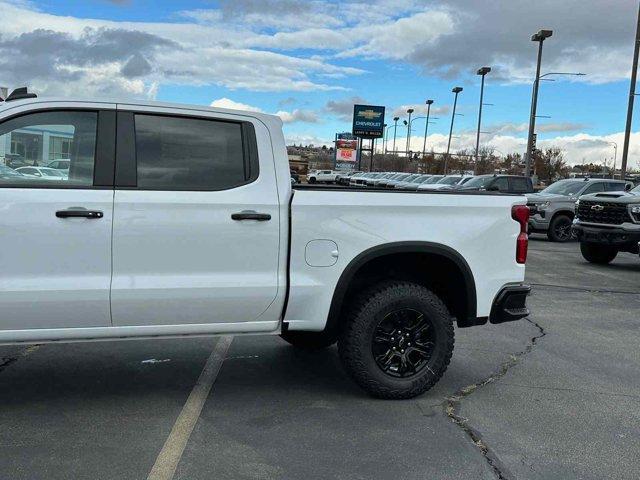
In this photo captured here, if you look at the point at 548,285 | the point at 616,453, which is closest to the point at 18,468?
the point at 616,453

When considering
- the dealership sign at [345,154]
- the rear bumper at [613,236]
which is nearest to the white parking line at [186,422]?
the rear bumper at [613,236]

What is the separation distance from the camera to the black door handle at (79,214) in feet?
12.5

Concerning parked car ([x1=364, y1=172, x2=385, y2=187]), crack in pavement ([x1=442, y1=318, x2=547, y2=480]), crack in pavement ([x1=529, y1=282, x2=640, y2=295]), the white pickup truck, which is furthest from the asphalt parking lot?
parked car ([x1=364, y1=172, x2=385, y2=187])

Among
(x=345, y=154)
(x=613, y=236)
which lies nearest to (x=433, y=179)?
(x=613, y=236)

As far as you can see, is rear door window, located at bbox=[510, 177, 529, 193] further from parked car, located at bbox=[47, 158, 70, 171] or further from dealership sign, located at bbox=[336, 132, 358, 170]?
dealership sign, located at bbox=[336, 132, 358, 170]

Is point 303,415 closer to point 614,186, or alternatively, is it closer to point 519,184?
point 614,186

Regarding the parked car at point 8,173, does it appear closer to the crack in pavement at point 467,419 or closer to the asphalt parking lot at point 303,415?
the asphalt parking lot at point 303,415

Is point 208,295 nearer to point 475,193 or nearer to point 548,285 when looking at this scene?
point 475,193

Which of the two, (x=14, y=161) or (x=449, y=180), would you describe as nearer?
(x=14, y=161)

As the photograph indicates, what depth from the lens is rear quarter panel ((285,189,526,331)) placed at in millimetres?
4320

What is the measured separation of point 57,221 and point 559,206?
15913 millimetres

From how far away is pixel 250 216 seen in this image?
416 cm

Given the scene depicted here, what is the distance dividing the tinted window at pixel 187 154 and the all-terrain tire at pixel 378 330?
1.27m

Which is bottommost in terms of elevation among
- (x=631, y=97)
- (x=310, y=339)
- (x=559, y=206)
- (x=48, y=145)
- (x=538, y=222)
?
(x=310, y=339)
